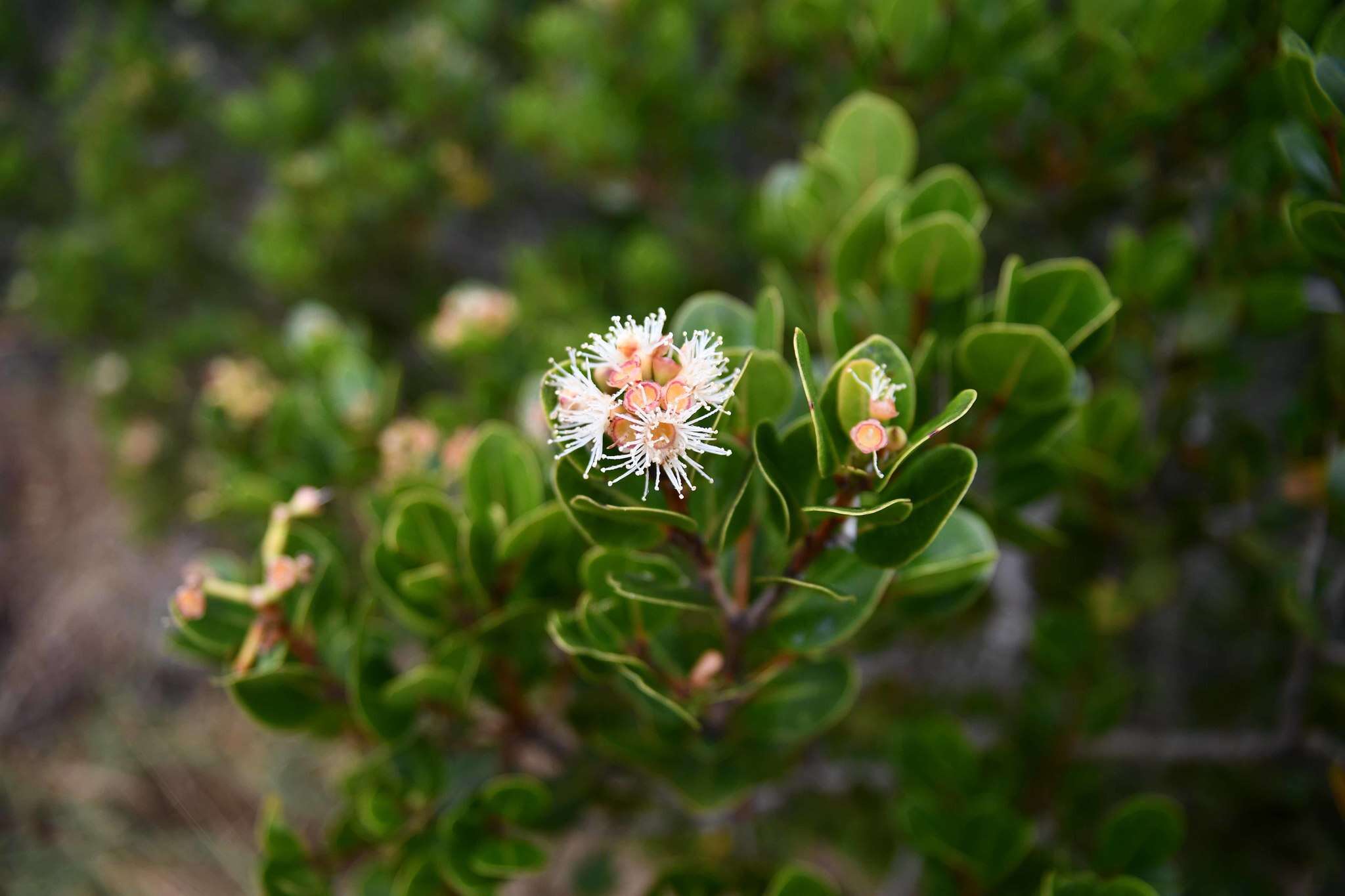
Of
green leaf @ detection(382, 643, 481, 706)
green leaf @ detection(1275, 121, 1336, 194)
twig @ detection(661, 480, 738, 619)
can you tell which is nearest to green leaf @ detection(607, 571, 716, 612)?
twig @ detection(661, 480, 738, 619)

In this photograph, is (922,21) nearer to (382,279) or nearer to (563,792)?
(563,792)

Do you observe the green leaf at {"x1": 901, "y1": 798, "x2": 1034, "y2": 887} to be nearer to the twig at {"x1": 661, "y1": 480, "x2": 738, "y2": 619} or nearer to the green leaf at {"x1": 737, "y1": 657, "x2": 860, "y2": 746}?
the green leaf at {"x1": 737, "y1": 657, "x2": 860, "y2": 746}

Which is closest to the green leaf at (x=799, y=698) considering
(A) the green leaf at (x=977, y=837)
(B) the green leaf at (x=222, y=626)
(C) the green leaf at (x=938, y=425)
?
(A) the green leaf at (x=977, y=837)

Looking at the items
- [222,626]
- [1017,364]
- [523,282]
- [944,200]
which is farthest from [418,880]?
[523,282]

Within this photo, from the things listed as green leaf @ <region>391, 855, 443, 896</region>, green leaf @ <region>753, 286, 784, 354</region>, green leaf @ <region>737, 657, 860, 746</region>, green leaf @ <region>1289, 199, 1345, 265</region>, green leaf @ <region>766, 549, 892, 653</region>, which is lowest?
green leaf @ <region>737, 657, 860, 746</region>

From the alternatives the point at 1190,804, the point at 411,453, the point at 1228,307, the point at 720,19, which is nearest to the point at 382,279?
the point at 720,19

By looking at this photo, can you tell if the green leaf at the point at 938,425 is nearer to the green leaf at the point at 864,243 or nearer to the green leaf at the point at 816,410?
the green leaf at the point at 816,410
